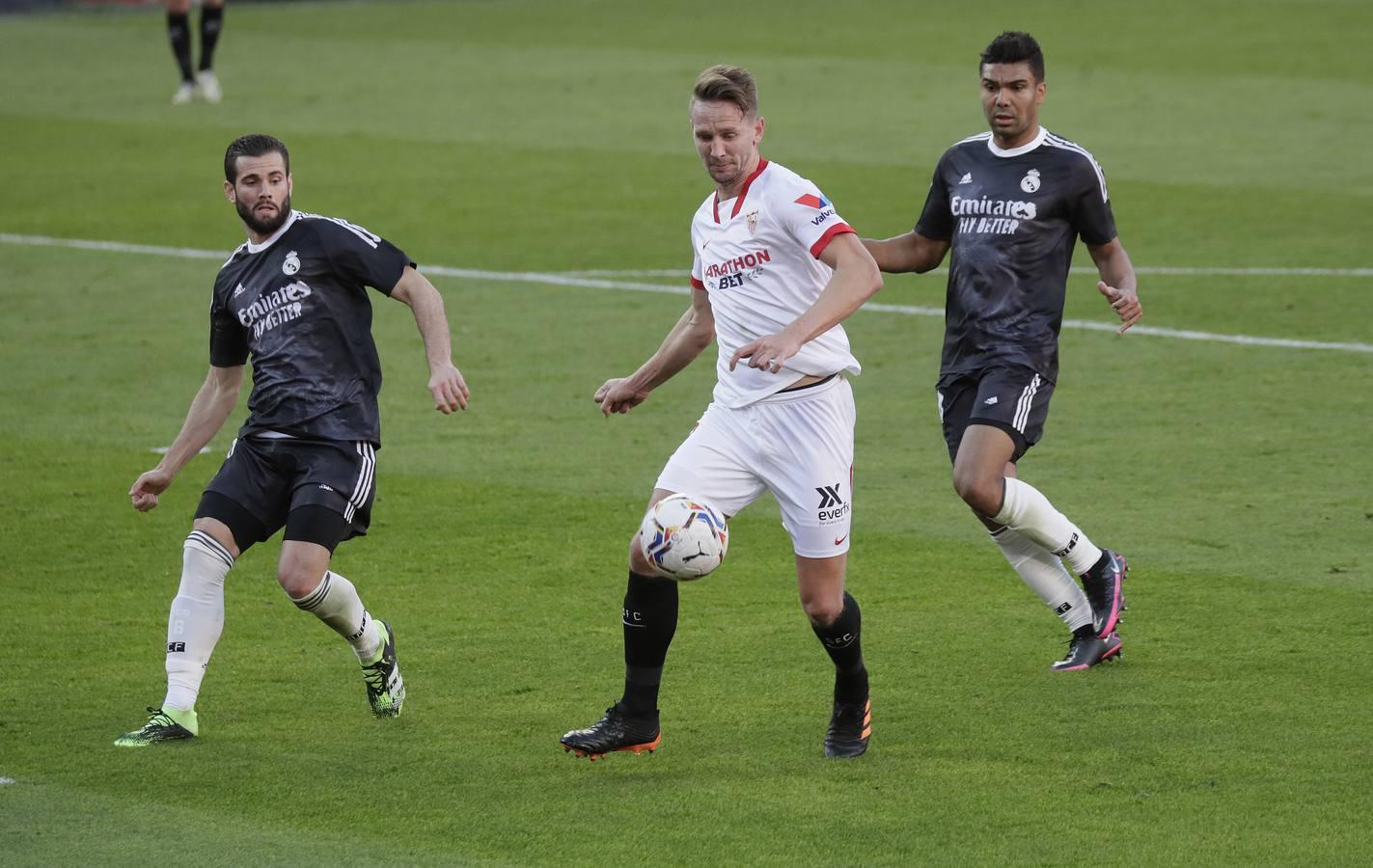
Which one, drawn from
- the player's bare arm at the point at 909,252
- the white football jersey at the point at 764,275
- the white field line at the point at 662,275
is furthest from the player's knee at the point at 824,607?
the white field line at the point at 662,275

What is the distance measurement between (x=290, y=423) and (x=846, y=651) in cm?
204

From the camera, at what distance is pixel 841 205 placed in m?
17.9

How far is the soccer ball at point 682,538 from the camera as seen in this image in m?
6.38

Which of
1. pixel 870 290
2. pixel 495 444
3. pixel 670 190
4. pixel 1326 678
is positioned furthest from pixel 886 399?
pixel 670 190

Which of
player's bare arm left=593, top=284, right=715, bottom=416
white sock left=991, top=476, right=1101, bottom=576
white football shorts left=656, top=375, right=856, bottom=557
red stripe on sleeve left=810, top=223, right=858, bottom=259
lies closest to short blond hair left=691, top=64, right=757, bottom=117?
red stripe on sleeve left=810, top=223, right=858, bottom=259

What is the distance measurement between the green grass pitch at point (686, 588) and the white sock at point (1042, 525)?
0.43 m

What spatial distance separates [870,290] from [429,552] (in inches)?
142

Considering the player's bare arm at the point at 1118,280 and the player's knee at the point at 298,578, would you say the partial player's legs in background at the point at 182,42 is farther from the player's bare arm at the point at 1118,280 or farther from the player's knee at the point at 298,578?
the player's knee at the point at 298,578

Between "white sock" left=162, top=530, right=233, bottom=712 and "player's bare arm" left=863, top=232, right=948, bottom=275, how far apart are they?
266 cm

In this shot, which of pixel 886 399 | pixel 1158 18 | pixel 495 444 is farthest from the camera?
pixel 1158 18

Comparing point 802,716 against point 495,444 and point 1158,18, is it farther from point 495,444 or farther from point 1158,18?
point 1158,18

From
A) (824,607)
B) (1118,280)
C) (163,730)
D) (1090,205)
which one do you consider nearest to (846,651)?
(824,607)

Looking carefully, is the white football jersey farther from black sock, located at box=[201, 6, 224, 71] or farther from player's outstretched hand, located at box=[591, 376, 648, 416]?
black sock, located at box=[201, 6, 224, 71]

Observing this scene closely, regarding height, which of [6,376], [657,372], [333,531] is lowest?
[6,376]
